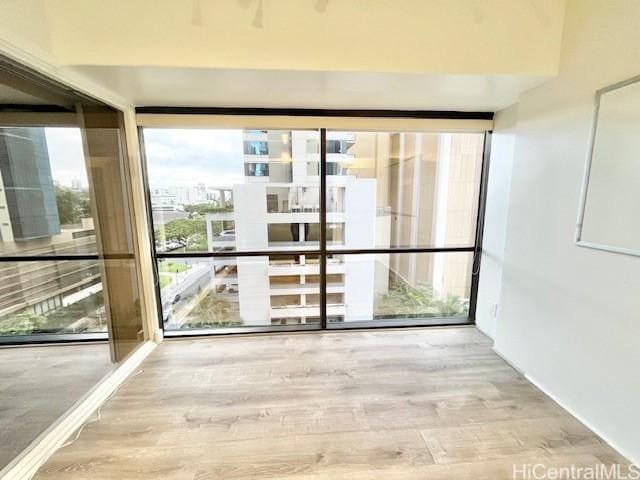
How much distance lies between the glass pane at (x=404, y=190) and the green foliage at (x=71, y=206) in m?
2.02

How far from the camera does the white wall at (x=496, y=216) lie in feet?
7.48

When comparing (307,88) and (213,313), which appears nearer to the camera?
(307,88)

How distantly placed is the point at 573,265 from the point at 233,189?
2.73 meters

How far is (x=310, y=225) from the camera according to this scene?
262cm

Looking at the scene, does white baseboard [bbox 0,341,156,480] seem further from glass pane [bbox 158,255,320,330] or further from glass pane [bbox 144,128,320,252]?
glass pane [bbox 144,128,320,252]

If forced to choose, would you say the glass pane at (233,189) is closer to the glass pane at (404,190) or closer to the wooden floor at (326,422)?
the glass pane at (404,190)

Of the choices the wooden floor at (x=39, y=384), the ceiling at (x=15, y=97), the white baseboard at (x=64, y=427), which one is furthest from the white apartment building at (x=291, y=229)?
the ceiling at (x=15, y=97)

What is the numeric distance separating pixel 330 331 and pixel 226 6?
272 centimetres

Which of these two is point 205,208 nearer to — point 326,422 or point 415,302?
point 326,422

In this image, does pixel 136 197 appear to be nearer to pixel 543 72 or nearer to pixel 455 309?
pixel 543 72

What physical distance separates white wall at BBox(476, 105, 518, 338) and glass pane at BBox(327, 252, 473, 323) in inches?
8.4

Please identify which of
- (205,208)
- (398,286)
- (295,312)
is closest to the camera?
(205,208)

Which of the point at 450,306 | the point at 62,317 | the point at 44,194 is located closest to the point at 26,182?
the point at 44,194

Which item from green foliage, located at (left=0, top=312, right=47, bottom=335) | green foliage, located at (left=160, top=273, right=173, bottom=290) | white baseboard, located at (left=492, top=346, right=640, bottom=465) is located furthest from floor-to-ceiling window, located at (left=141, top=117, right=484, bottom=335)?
green foliage, located at (left=0, top=312, right=47, bottom=335)
